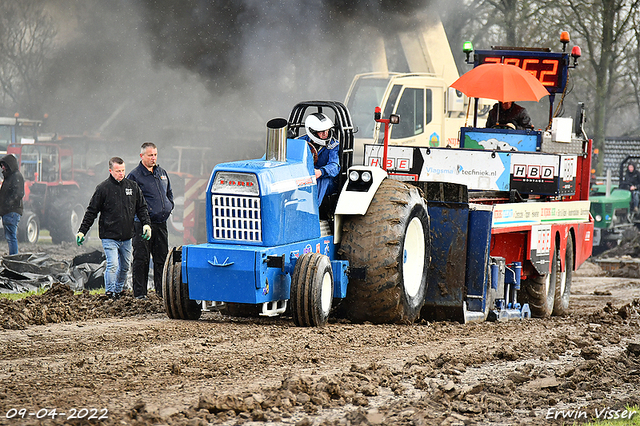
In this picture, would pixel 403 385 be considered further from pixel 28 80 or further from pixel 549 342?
pixel 28 80

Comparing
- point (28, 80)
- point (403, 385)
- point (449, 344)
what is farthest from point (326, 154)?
point (28, 80)

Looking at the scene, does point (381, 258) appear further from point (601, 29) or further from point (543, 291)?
point (601, 29)

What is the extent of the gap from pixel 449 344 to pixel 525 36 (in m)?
24.0

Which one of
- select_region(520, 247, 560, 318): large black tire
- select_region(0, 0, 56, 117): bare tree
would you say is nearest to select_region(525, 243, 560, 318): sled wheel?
select_region(520, 247, 560, 318): large black tire

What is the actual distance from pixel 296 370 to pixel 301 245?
1.85 meters

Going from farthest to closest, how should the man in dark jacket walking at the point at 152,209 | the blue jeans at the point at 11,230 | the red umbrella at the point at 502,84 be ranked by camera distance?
the blue jeans at the point at 11,230
the red umbrella at the point at 502,84
the man in dark jacket walking at the point at 152,209

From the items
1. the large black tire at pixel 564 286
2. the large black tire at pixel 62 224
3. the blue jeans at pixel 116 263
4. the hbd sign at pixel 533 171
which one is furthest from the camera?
the large black tire at pixel 62 224

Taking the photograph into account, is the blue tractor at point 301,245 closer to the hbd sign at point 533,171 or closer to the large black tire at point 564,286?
the hbd sign at point 533,171

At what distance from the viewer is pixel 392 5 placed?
67.4 feet

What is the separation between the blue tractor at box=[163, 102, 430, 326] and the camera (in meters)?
7.20

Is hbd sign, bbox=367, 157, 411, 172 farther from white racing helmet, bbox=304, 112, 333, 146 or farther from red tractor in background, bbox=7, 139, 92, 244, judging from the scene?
red tractor in background, bbox=7, 139, 92, 244

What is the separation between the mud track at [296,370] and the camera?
487 centimetres

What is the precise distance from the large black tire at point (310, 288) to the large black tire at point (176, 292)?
97 centimetres

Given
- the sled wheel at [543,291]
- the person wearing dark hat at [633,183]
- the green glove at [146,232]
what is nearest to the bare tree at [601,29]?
the person wearing dark hat at [633,183]
